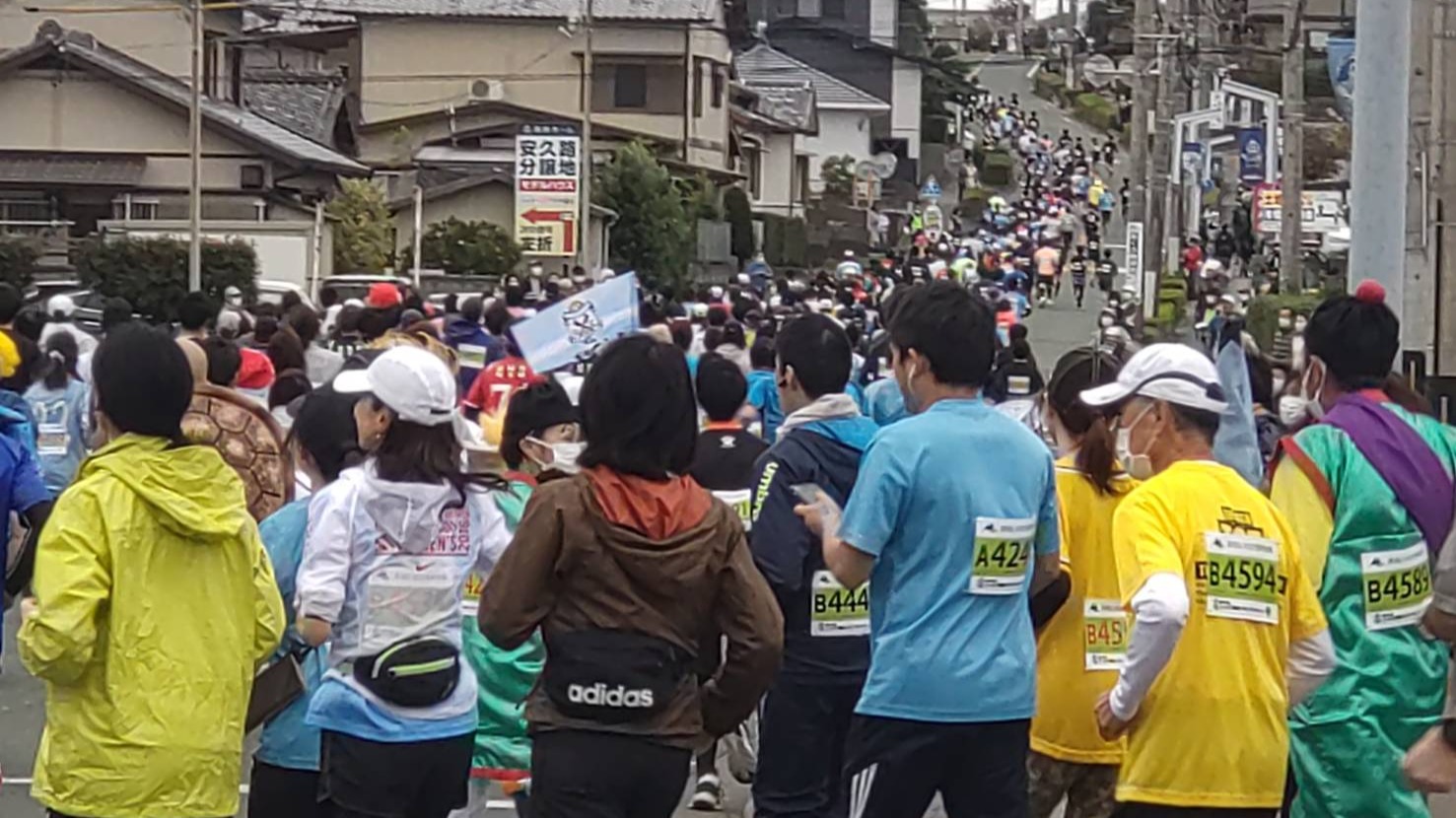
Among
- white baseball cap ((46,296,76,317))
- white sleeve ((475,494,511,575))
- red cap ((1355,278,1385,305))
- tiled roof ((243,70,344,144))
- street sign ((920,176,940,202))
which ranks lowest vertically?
white sleeve ((475,494,511,575))

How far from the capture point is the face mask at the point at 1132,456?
5.96 metres

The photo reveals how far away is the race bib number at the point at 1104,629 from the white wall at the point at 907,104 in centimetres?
7800

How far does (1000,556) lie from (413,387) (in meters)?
1.59

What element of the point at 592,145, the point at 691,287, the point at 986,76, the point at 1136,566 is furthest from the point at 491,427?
the point at 986,76


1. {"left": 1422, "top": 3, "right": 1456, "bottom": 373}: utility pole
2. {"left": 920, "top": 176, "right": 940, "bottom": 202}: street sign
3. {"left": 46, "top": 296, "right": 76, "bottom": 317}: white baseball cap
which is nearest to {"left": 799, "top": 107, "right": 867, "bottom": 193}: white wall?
{"left": 920, "top": 176, "right": 940, "bottom": 202}: street sign

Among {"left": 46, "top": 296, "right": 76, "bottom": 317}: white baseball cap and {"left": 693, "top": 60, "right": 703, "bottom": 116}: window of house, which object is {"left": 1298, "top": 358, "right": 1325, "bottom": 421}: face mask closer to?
{"left": 46, "top": 296, "right": 76, "bottom": 317}: white baseball cap

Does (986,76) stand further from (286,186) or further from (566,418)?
(566,418)

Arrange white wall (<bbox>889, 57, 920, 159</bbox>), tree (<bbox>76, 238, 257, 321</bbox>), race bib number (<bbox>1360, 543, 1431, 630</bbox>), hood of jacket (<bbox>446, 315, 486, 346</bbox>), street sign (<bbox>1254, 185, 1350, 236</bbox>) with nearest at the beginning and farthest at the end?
race bib number (<bbox>1360, 543, 1431, 630</bbox>), hood of jacket (<bbox>446, 315, 486, 346</bbox>), tree (<bbox>76, 238, 257, 321</bbox>), street sign (<bbox>1254, 185, 1350, 236</bbox>), white wall (<bbox>889, 57, 920, 159</bbox>)

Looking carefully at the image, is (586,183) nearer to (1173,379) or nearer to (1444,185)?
(1444,185)

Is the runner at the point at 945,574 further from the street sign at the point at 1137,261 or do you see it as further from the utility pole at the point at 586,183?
the utility pole at the point at 586,183

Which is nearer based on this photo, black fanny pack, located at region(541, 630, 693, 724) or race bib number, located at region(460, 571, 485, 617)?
black fanny pack, located at region(541, 630, 693, 724)

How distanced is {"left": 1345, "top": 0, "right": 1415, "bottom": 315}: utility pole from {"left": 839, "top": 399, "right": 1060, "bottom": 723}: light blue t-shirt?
15.0ft

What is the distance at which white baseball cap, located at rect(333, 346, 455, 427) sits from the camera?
5898mm

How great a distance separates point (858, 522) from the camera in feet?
19.7
